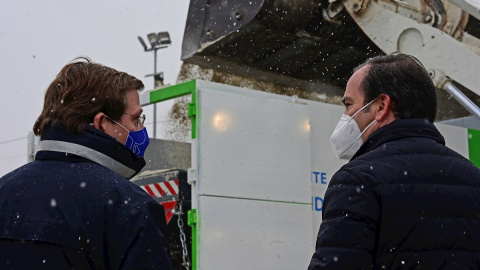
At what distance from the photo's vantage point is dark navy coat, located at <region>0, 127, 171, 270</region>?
6.23 feet

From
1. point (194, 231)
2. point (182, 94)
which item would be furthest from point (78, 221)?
point (182, 94)

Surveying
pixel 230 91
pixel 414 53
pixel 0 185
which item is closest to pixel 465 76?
pixel 414 53

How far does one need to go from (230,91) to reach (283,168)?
21.4 inches

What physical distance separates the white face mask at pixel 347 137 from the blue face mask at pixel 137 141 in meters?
0.53

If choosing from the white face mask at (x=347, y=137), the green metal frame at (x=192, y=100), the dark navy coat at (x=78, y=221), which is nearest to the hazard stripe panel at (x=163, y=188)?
the green metal frame at (x=192, y=100)

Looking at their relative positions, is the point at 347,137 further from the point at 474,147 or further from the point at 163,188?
the point at 474,147

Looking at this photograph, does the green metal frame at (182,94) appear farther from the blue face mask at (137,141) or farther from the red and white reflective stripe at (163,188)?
the blue face mask at (137,141)

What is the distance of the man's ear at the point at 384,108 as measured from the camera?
2.21m

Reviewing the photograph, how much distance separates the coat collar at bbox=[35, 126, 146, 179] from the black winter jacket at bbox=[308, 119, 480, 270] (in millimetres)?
528

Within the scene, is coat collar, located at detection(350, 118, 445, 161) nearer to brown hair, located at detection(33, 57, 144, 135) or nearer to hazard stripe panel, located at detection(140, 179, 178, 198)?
brown hair, located at detection(33, 57, 144, 135)

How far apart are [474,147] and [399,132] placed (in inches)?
156

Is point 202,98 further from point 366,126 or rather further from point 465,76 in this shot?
point 366,126

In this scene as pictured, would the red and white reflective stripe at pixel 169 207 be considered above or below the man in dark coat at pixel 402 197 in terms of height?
below

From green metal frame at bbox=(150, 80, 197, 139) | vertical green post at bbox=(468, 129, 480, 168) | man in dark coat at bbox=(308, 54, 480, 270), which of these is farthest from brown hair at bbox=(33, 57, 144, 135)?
vertical green post at bbox=(468, 129, 480, 168)
